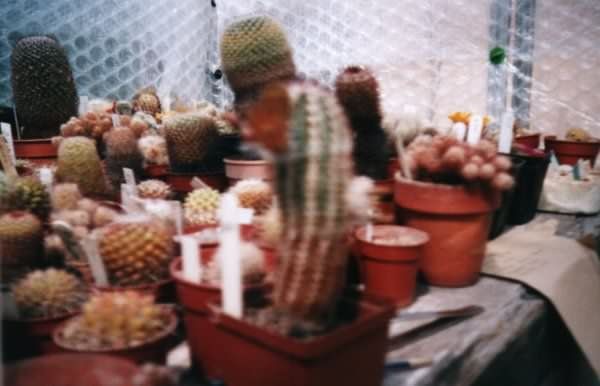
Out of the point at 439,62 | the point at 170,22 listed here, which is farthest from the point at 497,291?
the point at 170,22

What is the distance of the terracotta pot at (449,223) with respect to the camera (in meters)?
1.09

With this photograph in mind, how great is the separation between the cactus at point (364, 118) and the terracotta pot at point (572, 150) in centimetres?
104

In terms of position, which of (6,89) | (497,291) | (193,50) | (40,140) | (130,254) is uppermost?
A: (193,50)

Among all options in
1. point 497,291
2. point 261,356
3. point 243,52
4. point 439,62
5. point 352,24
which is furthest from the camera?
point 352,24

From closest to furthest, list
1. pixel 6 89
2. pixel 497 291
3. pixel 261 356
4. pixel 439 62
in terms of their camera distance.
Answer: pixel 261 356
pixel 497 291
pixel 6 89
pixel 439 62

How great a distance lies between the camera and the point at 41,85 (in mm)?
1677

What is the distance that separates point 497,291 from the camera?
3.77ft

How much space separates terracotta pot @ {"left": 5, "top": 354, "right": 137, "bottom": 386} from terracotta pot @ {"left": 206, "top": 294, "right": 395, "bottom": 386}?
0.13m

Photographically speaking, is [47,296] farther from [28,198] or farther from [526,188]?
[526,188]

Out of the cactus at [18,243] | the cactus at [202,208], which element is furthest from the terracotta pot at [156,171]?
the cactus at [18,243]

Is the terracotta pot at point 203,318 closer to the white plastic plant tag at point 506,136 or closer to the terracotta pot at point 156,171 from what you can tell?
the terracotta pot at point 156,171

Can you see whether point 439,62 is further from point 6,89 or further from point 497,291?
point 6,89

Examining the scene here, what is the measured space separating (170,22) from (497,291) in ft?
8.09

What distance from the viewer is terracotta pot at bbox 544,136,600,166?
6.59 feet
